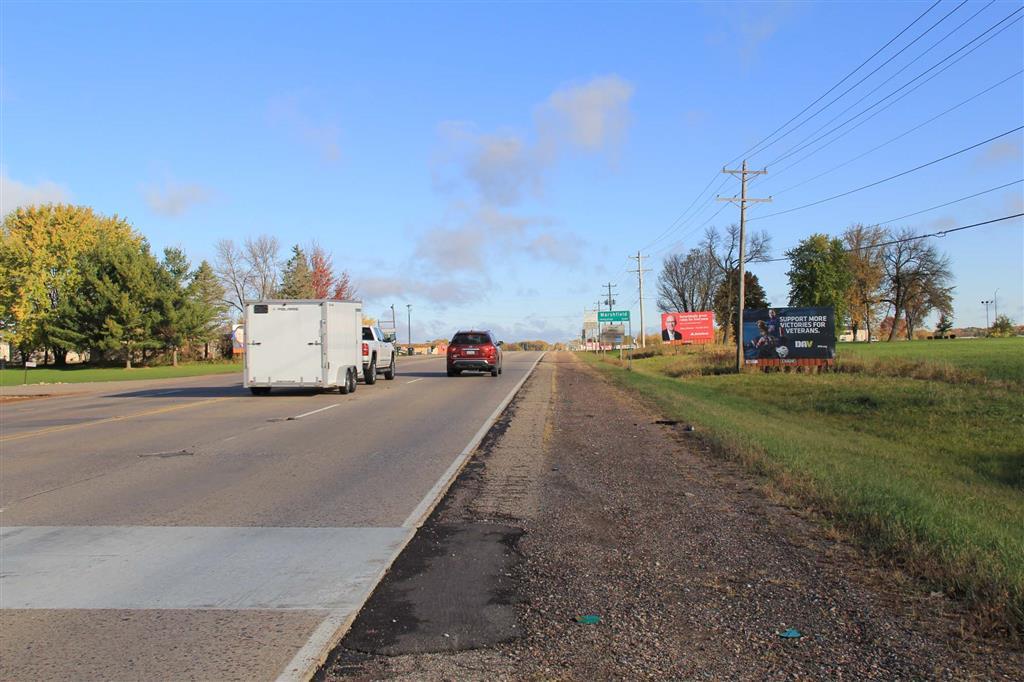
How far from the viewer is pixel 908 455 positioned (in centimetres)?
1727

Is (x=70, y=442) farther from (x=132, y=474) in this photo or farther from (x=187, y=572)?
(x=187, y=572)

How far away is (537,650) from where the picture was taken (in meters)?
4.50

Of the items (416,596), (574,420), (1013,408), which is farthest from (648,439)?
(1013,408)

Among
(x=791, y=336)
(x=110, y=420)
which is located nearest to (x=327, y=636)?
(x=110, y=420)

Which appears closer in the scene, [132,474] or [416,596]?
[416,596]

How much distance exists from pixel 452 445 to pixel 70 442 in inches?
276

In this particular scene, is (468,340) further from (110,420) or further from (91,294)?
(91,294)

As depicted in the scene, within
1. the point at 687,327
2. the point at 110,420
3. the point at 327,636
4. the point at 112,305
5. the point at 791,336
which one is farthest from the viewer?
the point at 687,327

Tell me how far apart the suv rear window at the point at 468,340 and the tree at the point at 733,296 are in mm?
56642

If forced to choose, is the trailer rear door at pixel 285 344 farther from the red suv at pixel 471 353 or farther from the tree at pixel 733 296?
the tree at pixel 733 296

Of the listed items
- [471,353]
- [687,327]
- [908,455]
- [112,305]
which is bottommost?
[908,455]

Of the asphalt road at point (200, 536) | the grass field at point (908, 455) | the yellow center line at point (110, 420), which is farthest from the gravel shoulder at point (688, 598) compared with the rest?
the yellow center line at point (110, 420)

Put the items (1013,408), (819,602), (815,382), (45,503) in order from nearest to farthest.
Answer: (819,602), (45,503), (1013,408), (815,382)

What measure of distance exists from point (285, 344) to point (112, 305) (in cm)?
4315
